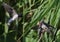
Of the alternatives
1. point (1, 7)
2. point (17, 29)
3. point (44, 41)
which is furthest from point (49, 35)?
point (1, 7)

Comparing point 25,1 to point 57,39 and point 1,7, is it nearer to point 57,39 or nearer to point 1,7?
point 1,7

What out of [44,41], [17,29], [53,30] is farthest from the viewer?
[17,29]

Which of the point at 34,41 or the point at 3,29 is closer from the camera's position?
the point at 34,41

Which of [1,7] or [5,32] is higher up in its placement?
[1,7]

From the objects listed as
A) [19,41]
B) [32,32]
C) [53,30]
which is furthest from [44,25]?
[19,41]

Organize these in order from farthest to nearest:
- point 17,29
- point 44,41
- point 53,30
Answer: point 17,29 → point 44,41 → point 53,30

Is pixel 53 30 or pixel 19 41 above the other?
pixel 53 30

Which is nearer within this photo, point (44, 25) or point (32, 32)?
point (44, 25)

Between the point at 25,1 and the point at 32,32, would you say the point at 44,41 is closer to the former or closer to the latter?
the point at 32,32
